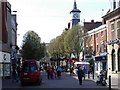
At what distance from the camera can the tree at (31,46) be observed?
3391 inches

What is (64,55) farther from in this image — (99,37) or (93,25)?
(99,37)

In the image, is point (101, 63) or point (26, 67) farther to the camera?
point (101, 63)

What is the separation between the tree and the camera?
86.1 metres

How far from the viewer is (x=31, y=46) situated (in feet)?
283

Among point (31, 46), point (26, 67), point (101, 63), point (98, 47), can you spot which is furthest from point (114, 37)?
point (31, 46)

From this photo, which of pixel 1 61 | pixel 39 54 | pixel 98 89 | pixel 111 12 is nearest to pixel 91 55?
pixel 39 54

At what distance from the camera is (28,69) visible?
115 feet

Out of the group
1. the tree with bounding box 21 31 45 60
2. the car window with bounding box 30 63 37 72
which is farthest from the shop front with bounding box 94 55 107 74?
the car window with bounding box 30 63 37 72

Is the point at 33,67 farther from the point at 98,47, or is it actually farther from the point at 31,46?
the point at 31,46

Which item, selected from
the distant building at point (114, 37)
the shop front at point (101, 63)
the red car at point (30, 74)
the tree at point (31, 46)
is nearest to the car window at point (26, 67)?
the red car at point (30, 74)

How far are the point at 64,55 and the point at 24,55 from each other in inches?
473

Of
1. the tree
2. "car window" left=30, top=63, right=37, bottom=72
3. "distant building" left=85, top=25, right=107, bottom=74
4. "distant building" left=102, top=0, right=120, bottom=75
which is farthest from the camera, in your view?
the tree

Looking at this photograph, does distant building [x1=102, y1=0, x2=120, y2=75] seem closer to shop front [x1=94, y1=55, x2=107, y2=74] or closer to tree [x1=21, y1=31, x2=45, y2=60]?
shop front [x1=94, y1=55, x2=107, y2=74]

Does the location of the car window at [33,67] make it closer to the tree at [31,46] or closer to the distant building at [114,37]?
the distant building at [114,37]
